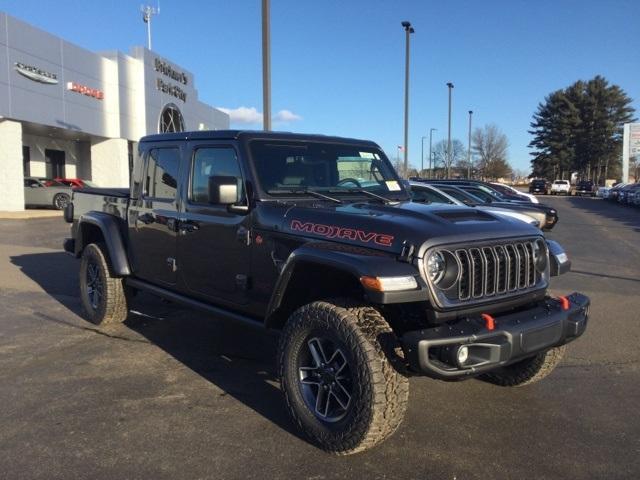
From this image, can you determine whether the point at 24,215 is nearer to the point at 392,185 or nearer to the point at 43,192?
the point at 43,192

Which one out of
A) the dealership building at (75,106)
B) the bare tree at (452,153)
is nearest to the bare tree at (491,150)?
the bare tree at (452,153)

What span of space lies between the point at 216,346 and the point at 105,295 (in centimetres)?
139

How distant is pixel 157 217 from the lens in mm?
5152

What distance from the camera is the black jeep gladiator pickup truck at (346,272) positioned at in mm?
3164

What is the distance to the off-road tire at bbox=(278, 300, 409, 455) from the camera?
3133 millimetres

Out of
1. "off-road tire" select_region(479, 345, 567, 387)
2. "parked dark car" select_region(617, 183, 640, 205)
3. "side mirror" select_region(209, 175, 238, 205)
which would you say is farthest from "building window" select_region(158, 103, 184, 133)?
"off-road tire" select_region(479, 345, 567, 387)

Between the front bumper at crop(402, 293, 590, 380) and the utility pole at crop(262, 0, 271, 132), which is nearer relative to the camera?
the front bumper at crop(402, 293, 590, 380)

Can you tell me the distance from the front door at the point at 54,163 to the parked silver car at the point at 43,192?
655 cm

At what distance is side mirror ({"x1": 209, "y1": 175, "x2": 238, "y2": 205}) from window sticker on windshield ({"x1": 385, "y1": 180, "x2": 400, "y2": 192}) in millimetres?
1445

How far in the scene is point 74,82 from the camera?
87.2 ft

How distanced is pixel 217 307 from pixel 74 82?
84.3 feet

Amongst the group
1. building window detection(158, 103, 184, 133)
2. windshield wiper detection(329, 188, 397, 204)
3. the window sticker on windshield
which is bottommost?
windshield wiper detection(329, 188, 397, 204)

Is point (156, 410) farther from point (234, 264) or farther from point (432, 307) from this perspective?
point (432, 307)

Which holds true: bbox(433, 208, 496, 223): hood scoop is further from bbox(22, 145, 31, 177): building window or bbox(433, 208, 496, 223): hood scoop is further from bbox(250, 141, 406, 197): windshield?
bbox(22, 145, 31, 177): building window
